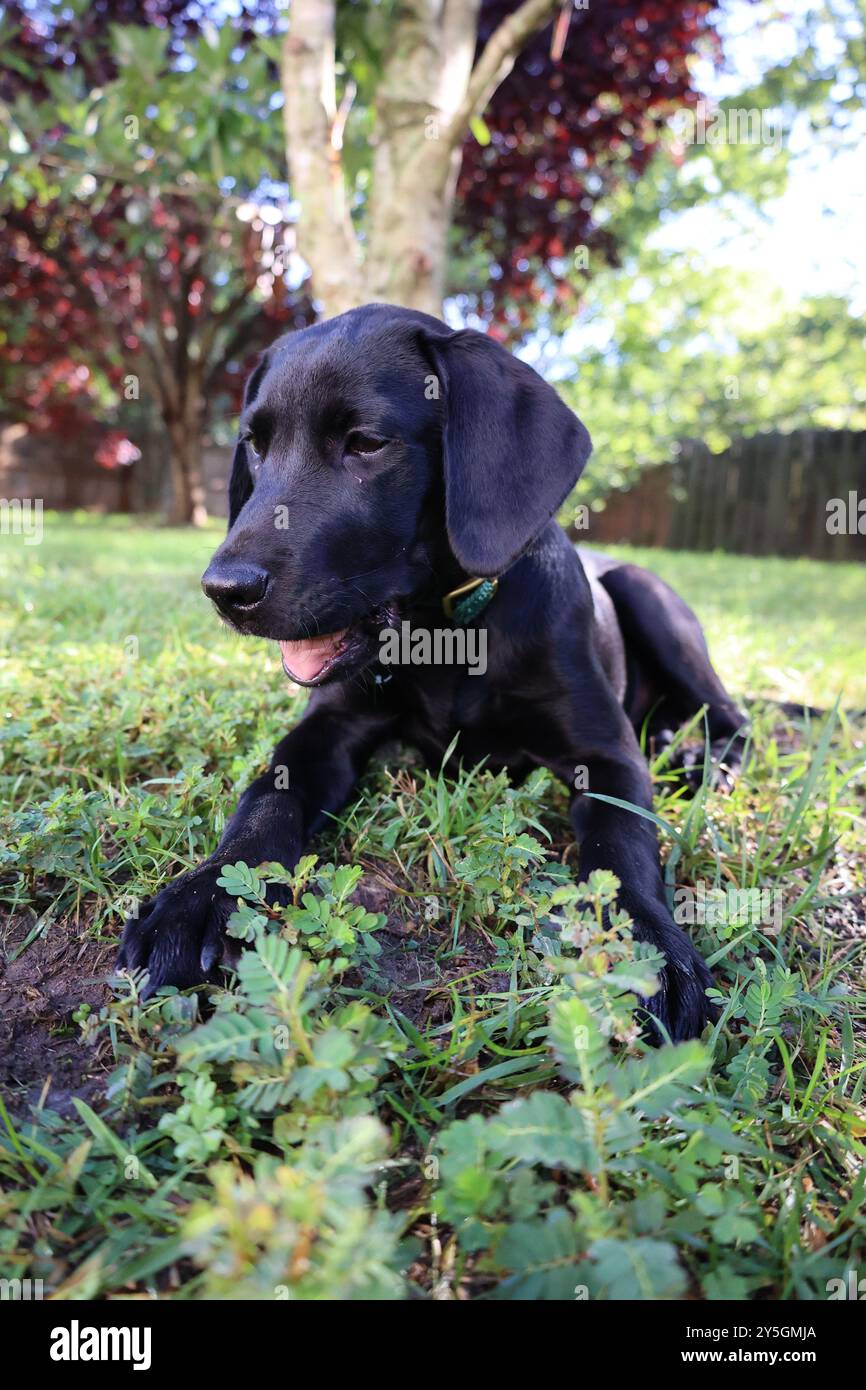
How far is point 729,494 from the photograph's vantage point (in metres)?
14.7

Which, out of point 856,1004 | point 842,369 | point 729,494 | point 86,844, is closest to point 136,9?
point 86,844

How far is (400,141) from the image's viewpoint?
15.4 ft

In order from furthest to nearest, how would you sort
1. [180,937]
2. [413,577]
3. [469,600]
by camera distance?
1. [469,600]
2. [413,577]
3. [180,937]

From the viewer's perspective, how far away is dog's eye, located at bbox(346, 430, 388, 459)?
6.72 feet

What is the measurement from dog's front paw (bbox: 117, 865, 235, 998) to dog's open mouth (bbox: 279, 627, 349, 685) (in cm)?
64

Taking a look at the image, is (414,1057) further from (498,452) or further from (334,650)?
(498,452)

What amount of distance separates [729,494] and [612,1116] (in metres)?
15.1

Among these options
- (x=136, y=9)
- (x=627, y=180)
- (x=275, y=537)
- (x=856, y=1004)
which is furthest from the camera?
(x=627, y=180)

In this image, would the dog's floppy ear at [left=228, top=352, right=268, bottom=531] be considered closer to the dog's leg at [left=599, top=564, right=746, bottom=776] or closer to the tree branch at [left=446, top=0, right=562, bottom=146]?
the dog's leg at [left=599, top=564, right=746, bottom=776]

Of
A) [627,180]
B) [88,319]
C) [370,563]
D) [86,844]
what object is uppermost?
[627,180]

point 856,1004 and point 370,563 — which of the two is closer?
point 856,1004

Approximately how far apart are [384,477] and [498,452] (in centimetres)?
28

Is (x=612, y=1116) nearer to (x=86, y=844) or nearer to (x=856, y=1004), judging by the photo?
(x=856, y=1004)

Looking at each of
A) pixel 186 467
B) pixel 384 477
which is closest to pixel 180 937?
pixel 384 477
